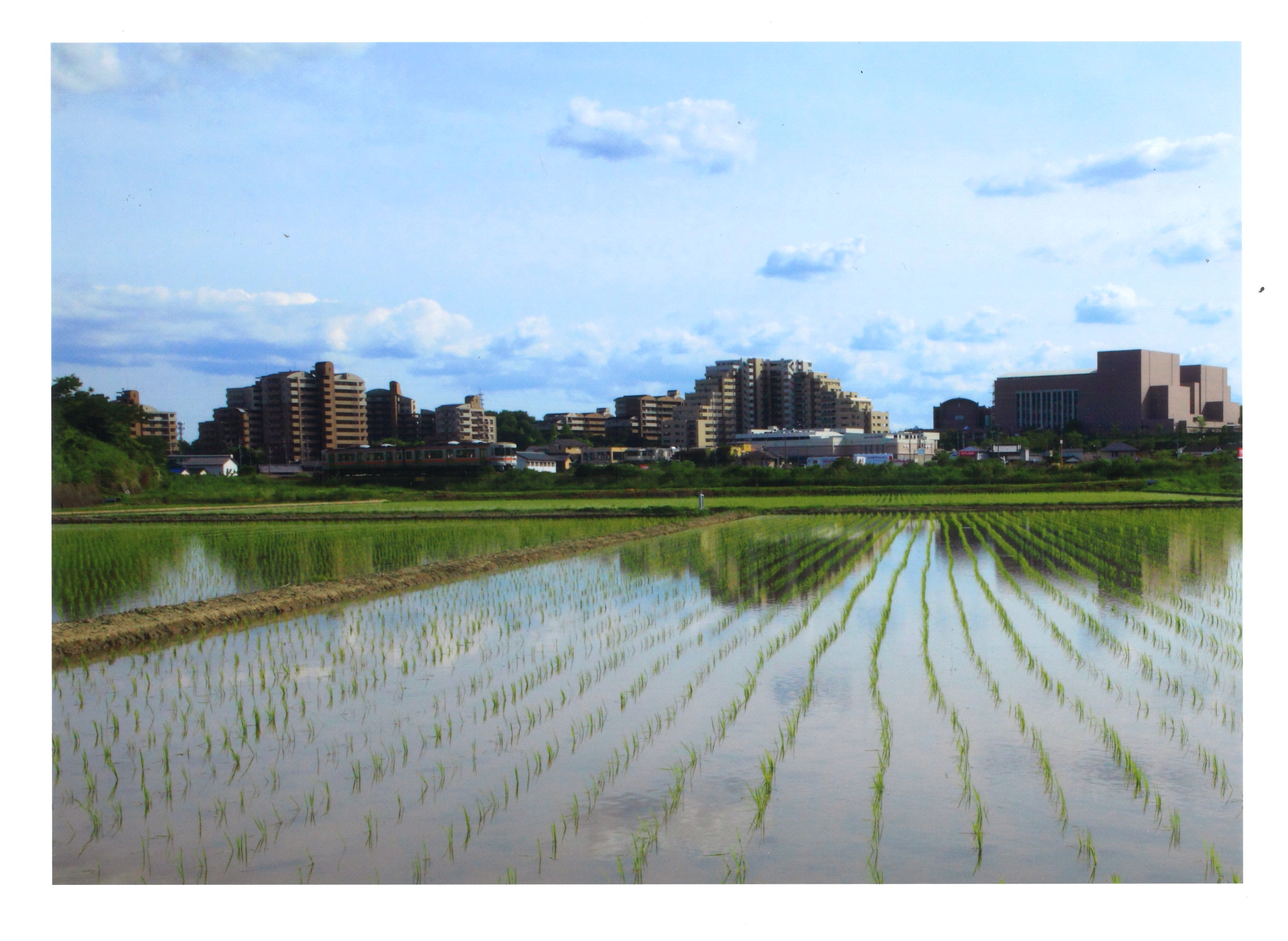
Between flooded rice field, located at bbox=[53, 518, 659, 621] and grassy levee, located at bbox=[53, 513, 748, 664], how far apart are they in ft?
1.62

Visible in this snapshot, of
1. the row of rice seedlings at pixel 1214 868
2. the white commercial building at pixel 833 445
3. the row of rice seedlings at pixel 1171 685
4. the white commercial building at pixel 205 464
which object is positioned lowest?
the row of rice seedlings at pixel 1214 868

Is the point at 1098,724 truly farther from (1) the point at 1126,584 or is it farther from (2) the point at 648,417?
(2) the point at 648,417

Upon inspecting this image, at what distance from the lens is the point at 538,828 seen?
10.8 ft

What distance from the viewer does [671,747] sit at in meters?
4.12

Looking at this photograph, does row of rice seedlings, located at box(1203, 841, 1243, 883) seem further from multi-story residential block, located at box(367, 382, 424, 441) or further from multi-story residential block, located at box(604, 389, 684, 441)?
multi-story residential block, located at box(604, 389, 684, 441)

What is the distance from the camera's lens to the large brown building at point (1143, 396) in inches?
1395

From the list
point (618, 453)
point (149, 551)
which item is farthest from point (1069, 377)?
point (149, 551)

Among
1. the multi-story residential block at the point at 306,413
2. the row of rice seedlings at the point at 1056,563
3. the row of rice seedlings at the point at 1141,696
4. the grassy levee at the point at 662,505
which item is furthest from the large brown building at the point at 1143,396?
the multi-story residential block at the point at 306,413

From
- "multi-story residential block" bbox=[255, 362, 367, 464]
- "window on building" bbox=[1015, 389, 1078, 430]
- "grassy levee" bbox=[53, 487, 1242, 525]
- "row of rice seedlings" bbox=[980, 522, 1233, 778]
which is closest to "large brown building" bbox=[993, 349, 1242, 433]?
"window on building" bbox=[1015, 389, 1078, 430]

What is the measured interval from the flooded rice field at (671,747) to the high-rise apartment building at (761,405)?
54.2 meters

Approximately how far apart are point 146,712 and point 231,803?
1593 mm

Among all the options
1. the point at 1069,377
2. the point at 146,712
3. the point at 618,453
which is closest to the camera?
the point at 146,712

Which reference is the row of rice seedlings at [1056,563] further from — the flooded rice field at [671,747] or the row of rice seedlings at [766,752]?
the row of rice seedlings at [766,752]
